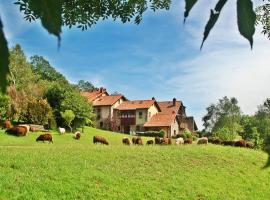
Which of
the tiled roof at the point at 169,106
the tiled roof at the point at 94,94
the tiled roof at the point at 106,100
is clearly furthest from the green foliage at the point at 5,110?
the tiled roof at the point at 169,106

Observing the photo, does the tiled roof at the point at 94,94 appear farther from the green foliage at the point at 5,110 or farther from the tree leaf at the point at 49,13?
the tree leaf at the point at 49,13

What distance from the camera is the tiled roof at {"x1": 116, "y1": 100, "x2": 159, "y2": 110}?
Answer: 61.2 meters

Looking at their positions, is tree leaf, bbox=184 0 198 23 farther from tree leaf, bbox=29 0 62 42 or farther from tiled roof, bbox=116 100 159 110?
tiled roof, bbox=116 100 159 110

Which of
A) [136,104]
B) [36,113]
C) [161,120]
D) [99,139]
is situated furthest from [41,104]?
[136,104]

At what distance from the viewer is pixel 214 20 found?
636 millimetres

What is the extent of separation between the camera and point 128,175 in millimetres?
17250

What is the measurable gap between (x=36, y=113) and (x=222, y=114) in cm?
5322

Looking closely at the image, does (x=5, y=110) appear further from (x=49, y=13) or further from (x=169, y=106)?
(x=169, y=106)

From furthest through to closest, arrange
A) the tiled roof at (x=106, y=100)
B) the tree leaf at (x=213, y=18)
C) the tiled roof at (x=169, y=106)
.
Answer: the tiled roof at (x=169, y=106) → the tiled roof at (x=106, y=100) → the tree leaf at (x=213, y=18)

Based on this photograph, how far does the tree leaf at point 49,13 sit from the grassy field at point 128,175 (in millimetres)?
13037

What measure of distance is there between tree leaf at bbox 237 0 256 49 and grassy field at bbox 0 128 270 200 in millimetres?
13073

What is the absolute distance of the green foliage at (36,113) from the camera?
3594 cm

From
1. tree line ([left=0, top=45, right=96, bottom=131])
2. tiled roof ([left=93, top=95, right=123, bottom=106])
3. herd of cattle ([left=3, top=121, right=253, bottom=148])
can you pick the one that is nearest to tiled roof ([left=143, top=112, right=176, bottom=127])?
tiled roof ([left=93, top=95, right=123, bottom=106])

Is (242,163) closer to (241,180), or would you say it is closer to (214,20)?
(241,180)
